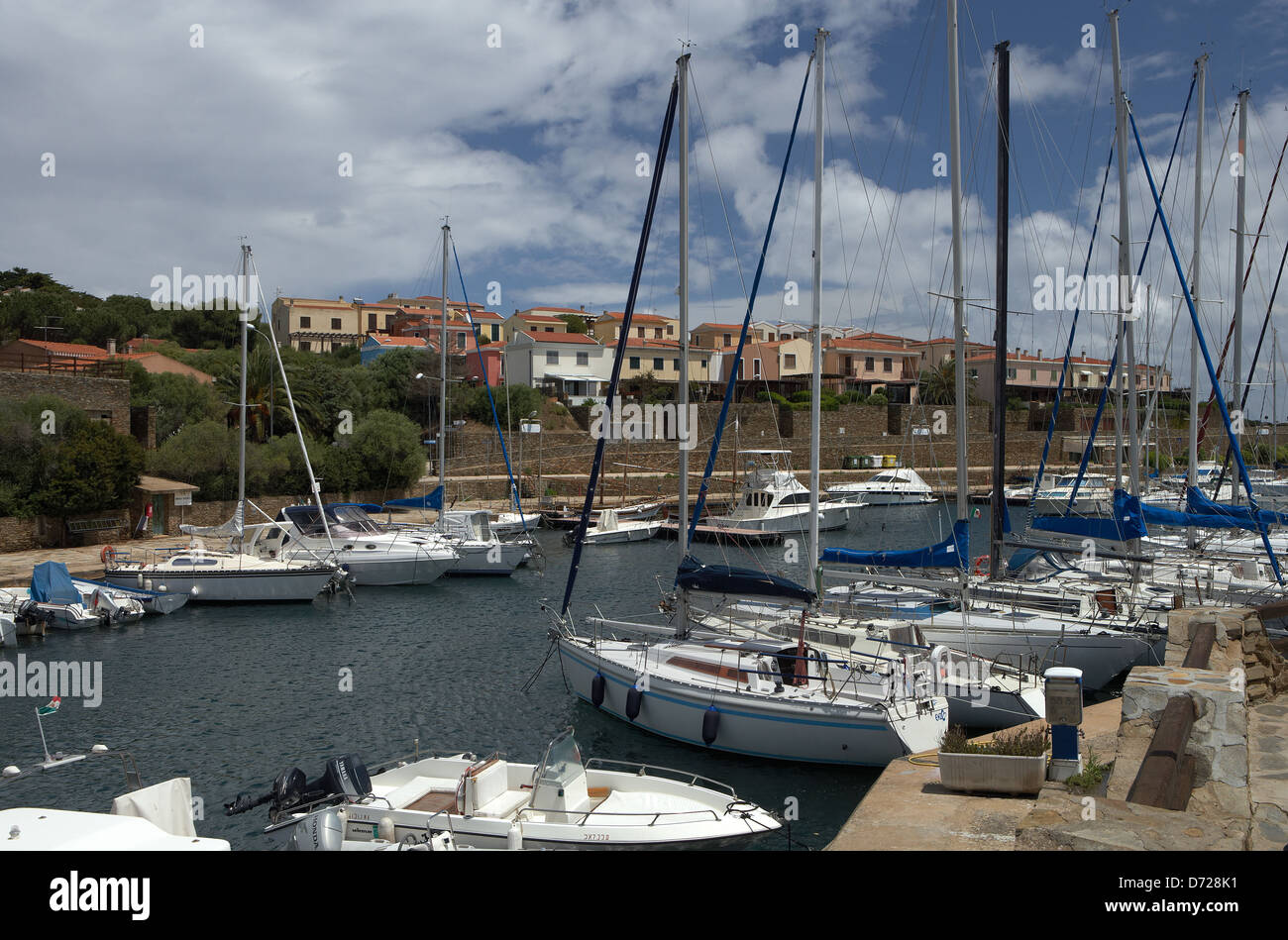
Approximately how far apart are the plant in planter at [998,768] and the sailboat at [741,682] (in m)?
3.75

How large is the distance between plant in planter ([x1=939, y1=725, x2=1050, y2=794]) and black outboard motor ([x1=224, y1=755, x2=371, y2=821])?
262 inches

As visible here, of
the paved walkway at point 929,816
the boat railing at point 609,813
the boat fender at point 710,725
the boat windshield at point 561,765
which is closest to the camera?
the paved walkway at point 929,816

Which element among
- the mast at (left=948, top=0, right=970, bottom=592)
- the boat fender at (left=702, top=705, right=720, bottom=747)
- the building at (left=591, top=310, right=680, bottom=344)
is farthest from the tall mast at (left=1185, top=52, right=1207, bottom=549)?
the building at (left=591, top=310, right=680, bottom=344)

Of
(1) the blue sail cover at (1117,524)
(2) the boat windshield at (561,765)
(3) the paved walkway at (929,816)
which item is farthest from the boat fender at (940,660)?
(1) the blue sail cover at (1117,524)

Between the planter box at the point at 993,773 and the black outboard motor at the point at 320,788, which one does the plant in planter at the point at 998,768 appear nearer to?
the planter box at the point at 993,773

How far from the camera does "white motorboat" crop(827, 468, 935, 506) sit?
55.3 m

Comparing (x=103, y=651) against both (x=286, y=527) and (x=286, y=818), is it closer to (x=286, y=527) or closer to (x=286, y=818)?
(x=286, y=527)

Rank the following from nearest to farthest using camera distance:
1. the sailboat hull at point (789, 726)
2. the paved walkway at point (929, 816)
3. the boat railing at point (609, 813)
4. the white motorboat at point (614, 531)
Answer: the paved walkway at point (929, 816)
the boat railing at point (609, 813)
the sailboat hull at point (789, 726)
the white motorboat at point (614, 531)

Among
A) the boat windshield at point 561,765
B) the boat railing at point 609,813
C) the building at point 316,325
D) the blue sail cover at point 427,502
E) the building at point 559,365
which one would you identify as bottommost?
the boat railing at point 609,813

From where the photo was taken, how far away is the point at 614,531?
42656mm

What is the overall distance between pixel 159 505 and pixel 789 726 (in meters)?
30.6

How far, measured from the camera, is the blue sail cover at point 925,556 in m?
17.9
